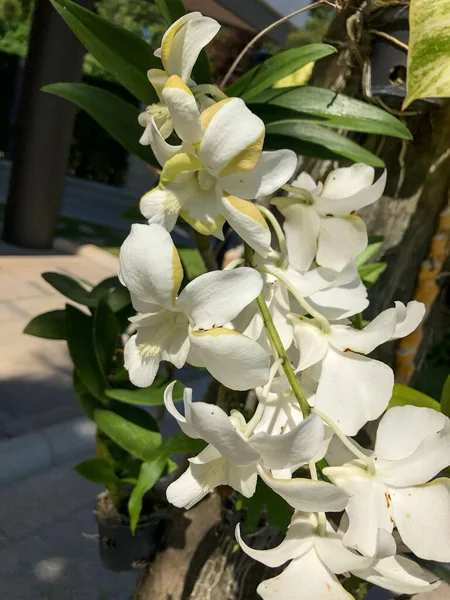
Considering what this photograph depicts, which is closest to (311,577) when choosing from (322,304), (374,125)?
(322,304)

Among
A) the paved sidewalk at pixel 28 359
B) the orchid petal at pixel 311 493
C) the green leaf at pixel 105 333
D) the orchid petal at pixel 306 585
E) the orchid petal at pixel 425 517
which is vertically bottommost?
the paved sidewalk at pixel 28 359

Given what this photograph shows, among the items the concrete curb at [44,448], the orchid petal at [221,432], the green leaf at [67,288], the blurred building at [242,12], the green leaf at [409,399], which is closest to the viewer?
the orchid petal at [221,432]

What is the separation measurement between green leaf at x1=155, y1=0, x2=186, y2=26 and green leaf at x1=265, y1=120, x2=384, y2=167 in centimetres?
14

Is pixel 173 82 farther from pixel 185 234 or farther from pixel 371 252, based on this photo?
pixel 185 234

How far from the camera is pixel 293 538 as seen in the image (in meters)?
0.33

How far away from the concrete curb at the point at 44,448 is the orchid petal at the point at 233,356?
1304mm

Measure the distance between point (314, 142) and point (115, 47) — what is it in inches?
8.8

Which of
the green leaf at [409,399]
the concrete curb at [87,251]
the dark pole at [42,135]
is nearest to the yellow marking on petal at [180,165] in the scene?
the green leaf at [409,399]

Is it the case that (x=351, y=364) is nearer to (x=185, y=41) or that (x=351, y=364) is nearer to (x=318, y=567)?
(x=318, y=567)

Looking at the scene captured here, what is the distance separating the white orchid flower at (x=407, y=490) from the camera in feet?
1.03

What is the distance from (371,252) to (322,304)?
36 centimetres

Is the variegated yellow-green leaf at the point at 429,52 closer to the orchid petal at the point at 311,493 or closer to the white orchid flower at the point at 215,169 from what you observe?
the white orchid flower at the point at 215,169

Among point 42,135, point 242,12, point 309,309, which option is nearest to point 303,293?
point 309,309

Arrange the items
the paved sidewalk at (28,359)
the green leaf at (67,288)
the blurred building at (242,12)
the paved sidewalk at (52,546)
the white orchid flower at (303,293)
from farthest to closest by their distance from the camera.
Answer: the blurred building at (242,12), the paved sidewalk at (28,359), the paved sidewalk at (52,546), the green leaf at (67,288), the white orchid flower at (303,293)
